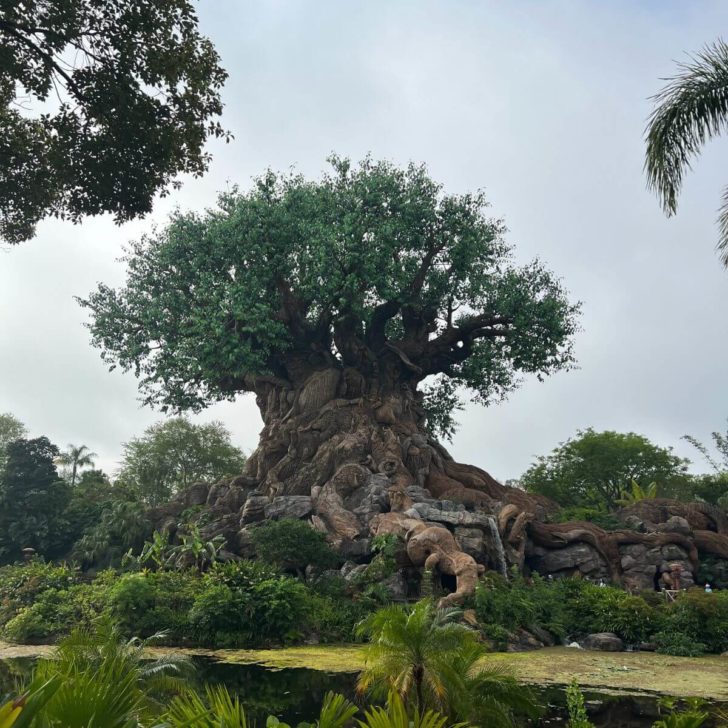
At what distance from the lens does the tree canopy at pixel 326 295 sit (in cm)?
2850

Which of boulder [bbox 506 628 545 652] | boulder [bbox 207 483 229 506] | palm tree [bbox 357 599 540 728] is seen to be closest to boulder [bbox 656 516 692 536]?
boulder [bbox 506 628 545 652]

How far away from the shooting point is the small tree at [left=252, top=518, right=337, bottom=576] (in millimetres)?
21344

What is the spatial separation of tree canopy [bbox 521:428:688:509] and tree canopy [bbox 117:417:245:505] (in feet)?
72.9

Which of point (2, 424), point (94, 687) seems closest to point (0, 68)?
point (94, 687)

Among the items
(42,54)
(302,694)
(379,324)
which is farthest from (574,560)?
(42,54)

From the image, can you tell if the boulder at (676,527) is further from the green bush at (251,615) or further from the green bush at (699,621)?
the green bush at (251,615)

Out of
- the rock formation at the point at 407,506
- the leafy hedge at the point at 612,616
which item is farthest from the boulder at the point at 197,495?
the leafy hedge at the point at 612,616

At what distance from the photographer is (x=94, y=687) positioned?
328 centimetres

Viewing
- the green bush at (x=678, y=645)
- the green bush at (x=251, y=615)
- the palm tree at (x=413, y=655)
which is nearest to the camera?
the palm tree at (x=413, y=655)

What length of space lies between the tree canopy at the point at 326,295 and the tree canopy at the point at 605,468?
1244 centimetres

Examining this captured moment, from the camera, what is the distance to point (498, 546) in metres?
23.0

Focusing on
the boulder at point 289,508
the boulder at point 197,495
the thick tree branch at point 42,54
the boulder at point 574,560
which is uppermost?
the thick tree branch at point 42,54

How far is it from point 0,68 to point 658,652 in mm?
18480

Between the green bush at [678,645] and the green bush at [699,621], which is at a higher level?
the green bush at [699,621]
